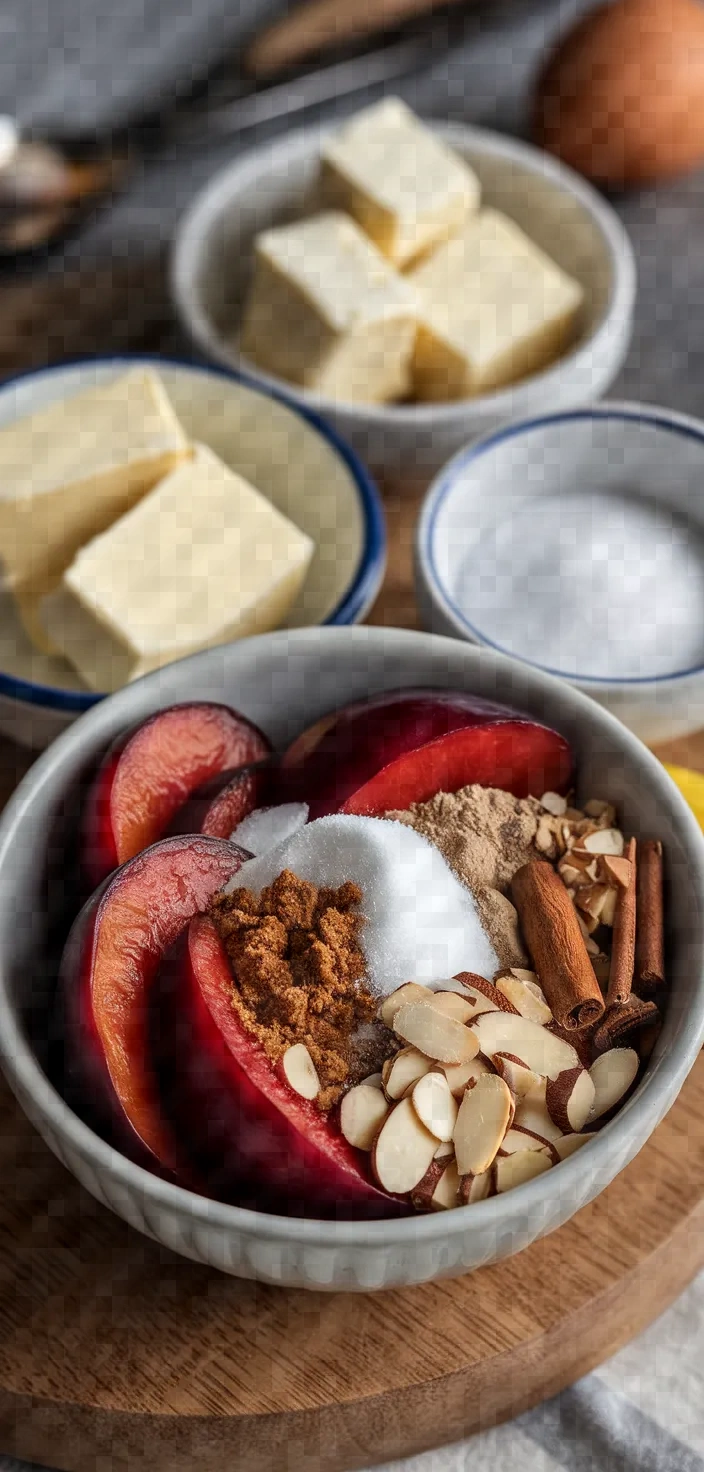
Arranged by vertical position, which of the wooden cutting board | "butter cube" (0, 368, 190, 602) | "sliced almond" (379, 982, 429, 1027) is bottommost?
the wooden cutting board

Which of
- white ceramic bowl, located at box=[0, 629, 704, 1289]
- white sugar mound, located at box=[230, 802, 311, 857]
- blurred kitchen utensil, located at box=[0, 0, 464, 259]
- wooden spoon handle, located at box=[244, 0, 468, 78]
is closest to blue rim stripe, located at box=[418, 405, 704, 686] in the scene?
white ceramic bowl, located at box=[0, 629, 704, 1289]

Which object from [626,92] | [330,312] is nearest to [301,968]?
[330,312]

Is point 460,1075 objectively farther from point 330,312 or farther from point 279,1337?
point 330,312

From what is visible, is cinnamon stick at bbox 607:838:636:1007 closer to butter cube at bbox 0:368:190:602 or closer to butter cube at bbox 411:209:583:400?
butter cube at bbox 0:368:190:602

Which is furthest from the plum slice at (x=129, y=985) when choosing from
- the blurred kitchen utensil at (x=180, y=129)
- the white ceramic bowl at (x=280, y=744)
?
the blurred kitchen utensil at (x=180, y=129)

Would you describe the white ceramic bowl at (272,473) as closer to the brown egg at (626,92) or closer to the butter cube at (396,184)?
the butter cube at (396,184)
